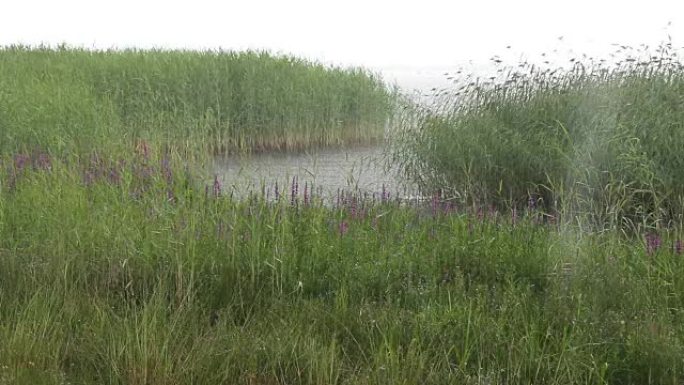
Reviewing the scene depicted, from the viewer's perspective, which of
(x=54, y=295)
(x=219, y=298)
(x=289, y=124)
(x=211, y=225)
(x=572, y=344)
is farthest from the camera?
(x=289, y=124)

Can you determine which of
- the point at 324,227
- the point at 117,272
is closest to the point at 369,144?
the point at 324,227

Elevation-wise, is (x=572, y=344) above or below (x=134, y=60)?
below

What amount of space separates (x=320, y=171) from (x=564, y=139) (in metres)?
3.71

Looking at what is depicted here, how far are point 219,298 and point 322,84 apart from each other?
382 inches

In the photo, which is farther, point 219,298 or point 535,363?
point 219,298

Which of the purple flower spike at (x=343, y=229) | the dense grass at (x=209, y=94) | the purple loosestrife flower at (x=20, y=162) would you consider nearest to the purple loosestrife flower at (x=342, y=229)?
the purple flower spike at (x=343, y=229)

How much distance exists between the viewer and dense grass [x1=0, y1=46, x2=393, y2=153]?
1012cm

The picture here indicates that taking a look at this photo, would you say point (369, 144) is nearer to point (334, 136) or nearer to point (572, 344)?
point (334, 136)

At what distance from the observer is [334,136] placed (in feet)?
43.1

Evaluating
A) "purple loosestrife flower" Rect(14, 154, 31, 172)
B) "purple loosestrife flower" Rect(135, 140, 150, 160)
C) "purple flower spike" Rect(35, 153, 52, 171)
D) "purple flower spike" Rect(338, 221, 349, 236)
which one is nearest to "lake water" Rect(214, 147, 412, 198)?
"purple loosestrife flower" Rect(135, 140, 150, 160)

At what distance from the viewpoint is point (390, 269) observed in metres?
3.96

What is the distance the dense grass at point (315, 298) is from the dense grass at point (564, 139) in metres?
1.19

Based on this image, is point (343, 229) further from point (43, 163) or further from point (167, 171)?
point (43, 163)

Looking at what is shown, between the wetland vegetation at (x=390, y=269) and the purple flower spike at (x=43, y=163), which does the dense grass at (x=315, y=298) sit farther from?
the purple flower spike at (x=43, y=163)
